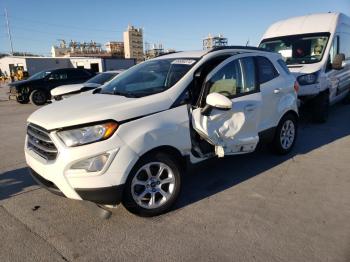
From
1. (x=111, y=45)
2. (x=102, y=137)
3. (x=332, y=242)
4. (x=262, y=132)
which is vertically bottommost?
(x=332, y=242)

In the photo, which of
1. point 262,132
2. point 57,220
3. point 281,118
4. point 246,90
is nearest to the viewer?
point 57,220

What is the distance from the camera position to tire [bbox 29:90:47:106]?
14.4m

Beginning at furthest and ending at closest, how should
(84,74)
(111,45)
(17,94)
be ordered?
(111,45)
(84,74)
(17,94)

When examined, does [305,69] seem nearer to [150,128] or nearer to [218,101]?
[218,101]

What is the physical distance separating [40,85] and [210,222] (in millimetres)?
13508

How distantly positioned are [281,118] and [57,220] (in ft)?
12.0

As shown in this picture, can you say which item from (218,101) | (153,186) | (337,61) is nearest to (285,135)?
(218,101)

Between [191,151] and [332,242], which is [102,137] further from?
[332,242]

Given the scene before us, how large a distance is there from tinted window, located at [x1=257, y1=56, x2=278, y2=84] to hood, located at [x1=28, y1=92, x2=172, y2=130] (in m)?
1.94

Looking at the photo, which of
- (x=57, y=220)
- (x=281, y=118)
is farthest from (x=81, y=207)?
(x=281, y=118)

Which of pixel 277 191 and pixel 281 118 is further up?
pixel 281 118

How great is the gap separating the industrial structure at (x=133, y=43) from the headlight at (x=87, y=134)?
108489 mm

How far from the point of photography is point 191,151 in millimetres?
3686

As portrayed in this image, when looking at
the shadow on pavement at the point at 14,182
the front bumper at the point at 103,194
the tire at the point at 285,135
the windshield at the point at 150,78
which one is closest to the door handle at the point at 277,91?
the tire at the point at 285,135
